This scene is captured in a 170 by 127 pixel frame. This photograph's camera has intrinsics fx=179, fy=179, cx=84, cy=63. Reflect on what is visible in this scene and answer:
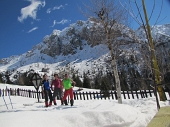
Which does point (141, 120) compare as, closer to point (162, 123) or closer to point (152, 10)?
point (162, 123)

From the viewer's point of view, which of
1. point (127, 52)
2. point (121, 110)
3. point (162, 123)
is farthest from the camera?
point (127, 52)

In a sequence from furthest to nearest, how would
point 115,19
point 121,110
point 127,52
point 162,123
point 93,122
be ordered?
point 115,19 < point 127,52 < point 121,110 < point 93,122 < point 162,123

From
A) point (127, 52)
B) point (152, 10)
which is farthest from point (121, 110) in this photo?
point (127, 52)

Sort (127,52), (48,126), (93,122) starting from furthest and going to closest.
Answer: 1. (127,52)
2. (93,122)
3. (48,126)

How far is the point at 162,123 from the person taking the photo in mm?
2664

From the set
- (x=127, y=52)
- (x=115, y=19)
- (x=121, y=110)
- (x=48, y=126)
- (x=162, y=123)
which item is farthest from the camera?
(x=115, y=19)

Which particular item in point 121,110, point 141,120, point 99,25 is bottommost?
point 141,120

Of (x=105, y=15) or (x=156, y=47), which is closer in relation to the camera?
(x=156, y=47)

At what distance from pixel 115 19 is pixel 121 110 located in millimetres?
5446

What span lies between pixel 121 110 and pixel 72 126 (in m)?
1.68

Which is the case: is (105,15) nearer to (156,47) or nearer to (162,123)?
(156,47)

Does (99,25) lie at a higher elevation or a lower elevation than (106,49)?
higher

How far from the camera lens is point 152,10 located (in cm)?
477

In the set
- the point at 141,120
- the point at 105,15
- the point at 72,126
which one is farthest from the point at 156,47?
the point at 72,126
